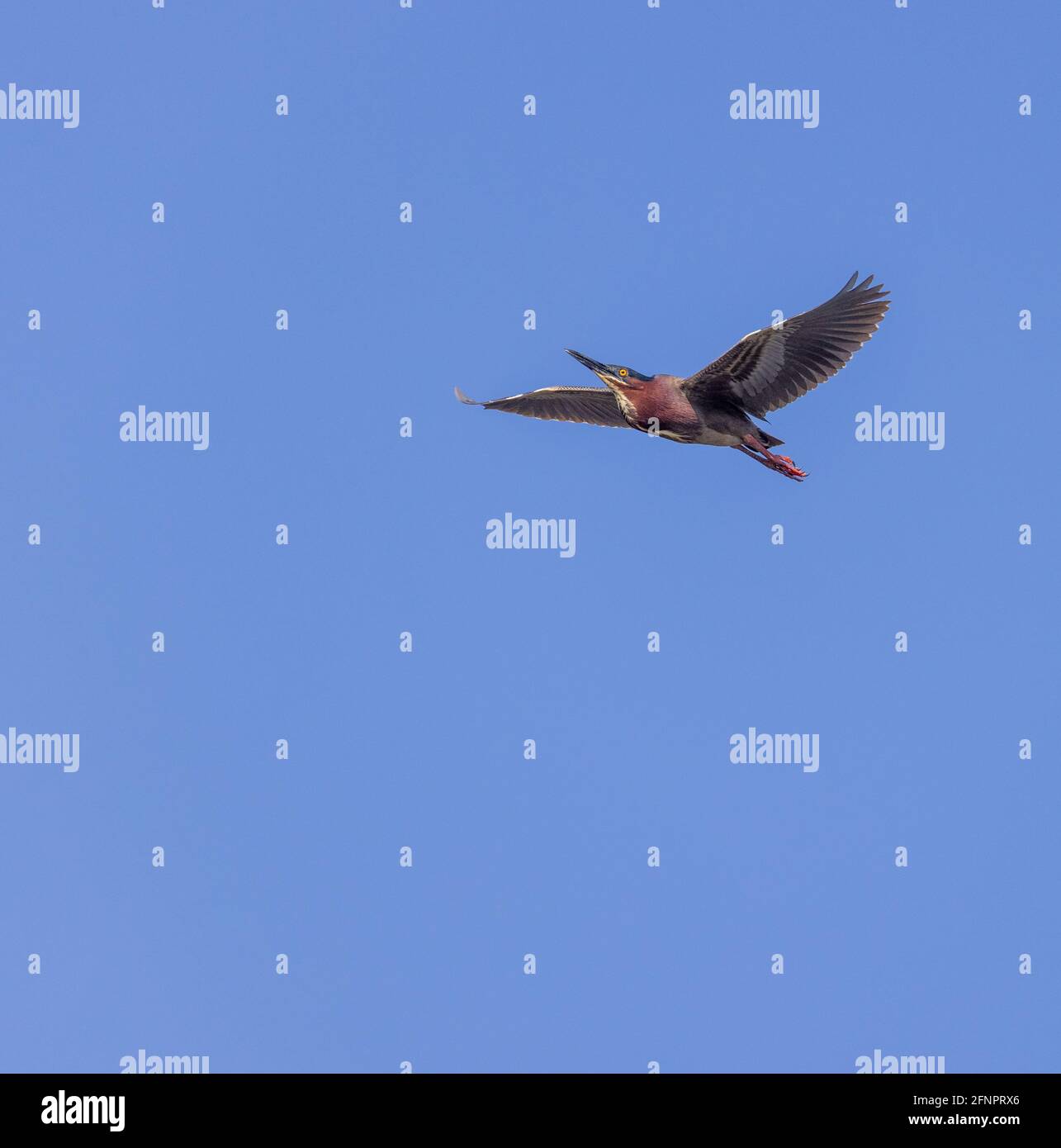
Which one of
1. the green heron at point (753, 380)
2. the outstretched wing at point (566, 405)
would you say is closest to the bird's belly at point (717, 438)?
the green heron at point (753, 380)

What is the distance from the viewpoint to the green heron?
3031 cm

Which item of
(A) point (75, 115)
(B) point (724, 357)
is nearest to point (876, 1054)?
(B) point (724, 357)

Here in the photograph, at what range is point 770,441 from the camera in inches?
1222

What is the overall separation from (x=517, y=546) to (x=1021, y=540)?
10.4 m

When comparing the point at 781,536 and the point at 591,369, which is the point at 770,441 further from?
the point at 781,536

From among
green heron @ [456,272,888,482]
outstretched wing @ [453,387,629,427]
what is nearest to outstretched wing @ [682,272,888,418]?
green heron @ [456,272,888,482]

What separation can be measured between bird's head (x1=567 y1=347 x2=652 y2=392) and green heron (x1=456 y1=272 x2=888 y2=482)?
13 millimetres

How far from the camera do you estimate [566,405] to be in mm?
34344

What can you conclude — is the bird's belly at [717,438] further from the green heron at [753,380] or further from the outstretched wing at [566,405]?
the outstretched wing at [566,405]

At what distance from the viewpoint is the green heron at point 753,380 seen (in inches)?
1193

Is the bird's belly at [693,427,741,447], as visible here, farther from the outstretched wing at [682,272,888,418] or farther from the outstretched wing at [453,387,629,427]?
the outstretched wing at [453,387,629,427]

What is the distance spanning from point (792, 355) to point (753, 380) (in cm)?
74

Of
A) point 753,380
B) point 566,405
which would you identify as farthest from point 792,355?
point 566,405

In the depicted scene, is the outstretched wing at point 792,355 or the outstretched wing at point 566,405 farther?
the outstretched wing at point 566,405
